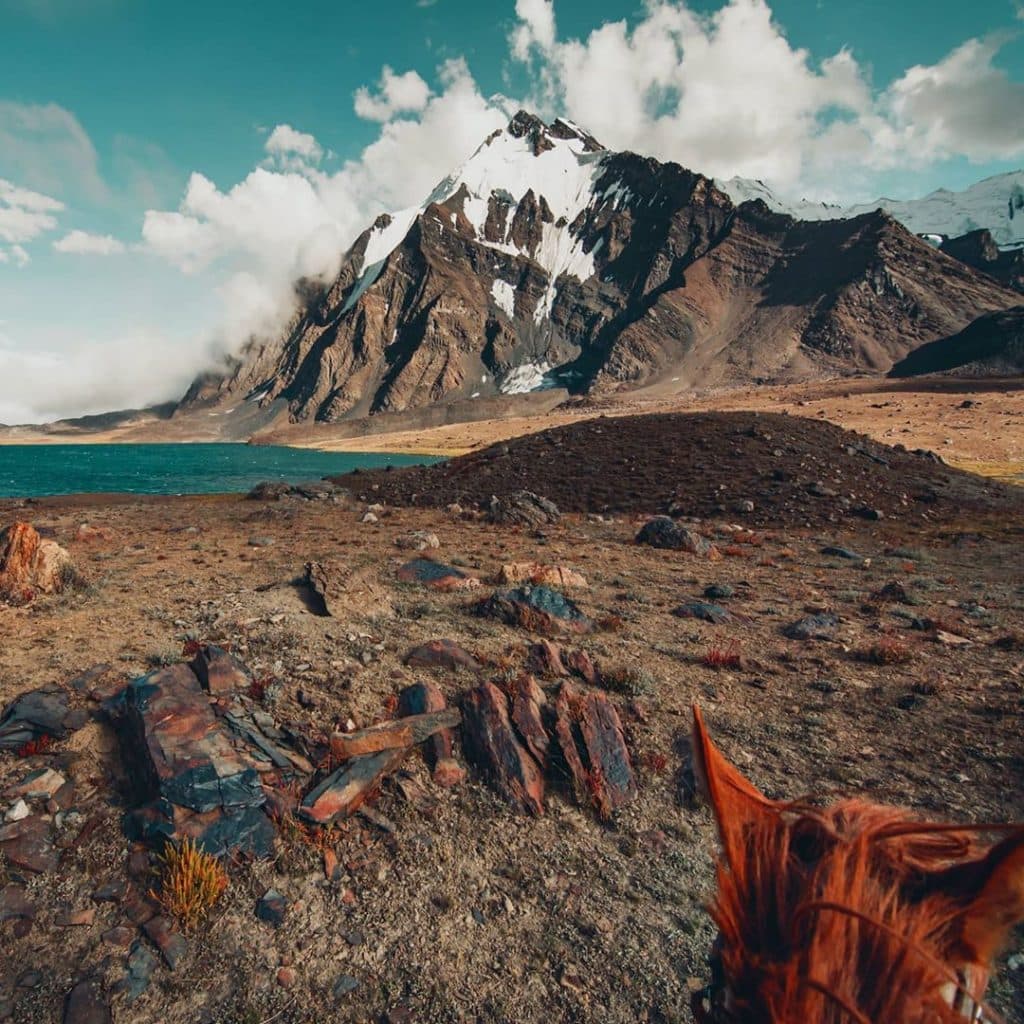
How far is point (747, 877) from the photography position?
1.59m

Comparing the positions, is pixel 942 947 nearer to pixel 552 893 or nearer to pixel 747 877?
pixel 747 877

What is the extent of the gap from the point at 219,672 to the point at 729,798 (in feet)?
22.1

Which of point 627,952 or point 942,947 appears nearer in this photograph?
point 942,947

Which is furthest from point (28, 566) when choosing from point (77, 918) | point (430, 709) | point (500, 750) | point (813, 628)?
point (813, 628)

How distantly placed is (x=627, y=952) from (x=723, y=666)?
5.41 meters

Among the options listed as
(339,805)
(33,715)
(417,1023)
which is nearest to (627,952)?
(417,1023)

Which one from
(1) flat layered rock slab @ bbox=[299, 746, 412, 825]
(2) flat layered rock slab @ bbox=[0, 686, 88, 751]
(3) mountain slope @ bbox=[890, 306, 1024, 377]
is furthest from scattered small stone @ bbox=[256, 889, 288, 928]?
(3) mountain slope @ bbox=[890, 306, 1024, 377]

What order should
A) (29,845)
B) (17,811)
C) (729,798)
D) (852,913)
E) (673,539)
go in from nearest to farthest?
(852,913) → (729,798) → (29,845) → (17,811) → (673,539)

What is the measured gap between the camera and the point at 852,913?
125cm

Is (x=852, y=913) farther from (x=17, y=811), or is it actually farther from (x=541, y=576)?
(x=541, y=576)

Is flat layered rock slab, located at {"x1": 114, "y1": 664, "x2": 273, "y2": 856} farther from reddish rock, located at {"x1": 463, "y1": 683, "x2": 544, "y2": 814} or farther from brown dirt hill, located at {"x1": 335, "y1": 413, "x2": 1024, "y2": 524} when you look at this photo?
brown dirt hill, located at {"x1": 335, "y1": 413, "x2": 1024, "y2": 524}

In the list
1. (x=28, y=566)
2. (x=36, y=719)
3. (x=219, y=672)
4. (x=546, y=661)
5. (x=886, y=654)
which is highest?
(x=28, y=566)

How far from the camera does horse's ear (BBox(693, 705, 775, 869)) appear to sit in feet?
5.33

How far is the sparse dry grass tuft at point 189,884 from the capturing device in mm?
4270
